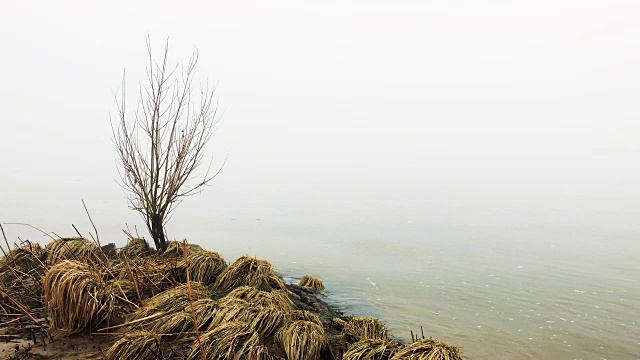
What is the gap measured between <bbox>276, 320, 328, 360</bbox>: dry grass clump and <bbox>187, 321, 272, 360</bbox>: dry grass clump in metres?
0.48

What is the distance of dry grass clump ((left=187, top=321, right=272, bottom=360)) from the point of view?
5441 millimetres

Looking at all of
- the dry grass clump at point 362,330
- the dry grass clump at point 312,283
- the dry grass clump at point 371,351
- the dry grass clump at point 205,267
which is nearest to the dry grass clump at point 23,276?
the dry grass clump at point 205,267

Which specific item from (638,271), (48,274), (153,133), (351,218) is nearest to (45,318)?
(48,274)

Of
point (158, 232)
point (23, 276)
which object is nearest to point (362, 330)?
point (158, 232)

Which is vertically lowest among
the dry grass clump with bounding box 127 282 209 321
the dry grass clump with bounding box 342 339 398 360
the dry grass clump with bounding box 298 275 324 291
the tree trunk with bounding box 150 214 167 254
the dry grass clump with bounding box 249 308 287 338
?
the dry grass clump with bounding box 298 275 324 291

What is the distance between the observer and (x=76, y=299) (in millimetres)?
6238

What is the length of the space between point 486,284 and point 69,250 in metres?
16.5

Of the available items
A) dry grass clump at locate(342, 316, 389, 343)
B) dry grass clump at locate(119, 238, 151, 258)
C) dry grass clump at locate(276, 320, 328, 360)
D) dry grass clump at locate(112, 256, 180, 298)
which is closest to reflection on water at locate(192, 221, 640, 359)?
dry grass clump at locate(342, 316, 389, 343)

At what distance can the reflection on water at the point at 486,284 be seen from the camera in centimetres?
1140

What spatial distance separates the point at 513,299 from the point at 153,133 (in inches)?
586

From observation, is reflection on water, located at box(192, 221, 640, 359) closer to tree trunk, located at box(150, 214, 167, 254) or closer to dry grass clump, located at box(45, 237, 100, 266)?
tree trunk, located at box(150, 214, 167, 254)

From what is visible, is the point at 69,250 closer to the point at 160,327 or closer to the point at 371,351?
the point at 160,327

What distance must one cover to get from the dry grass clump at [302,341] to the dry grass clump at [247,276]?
3.38 meters

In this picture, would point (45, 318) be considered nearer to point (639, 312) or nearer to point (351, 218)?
point (639, 312)
